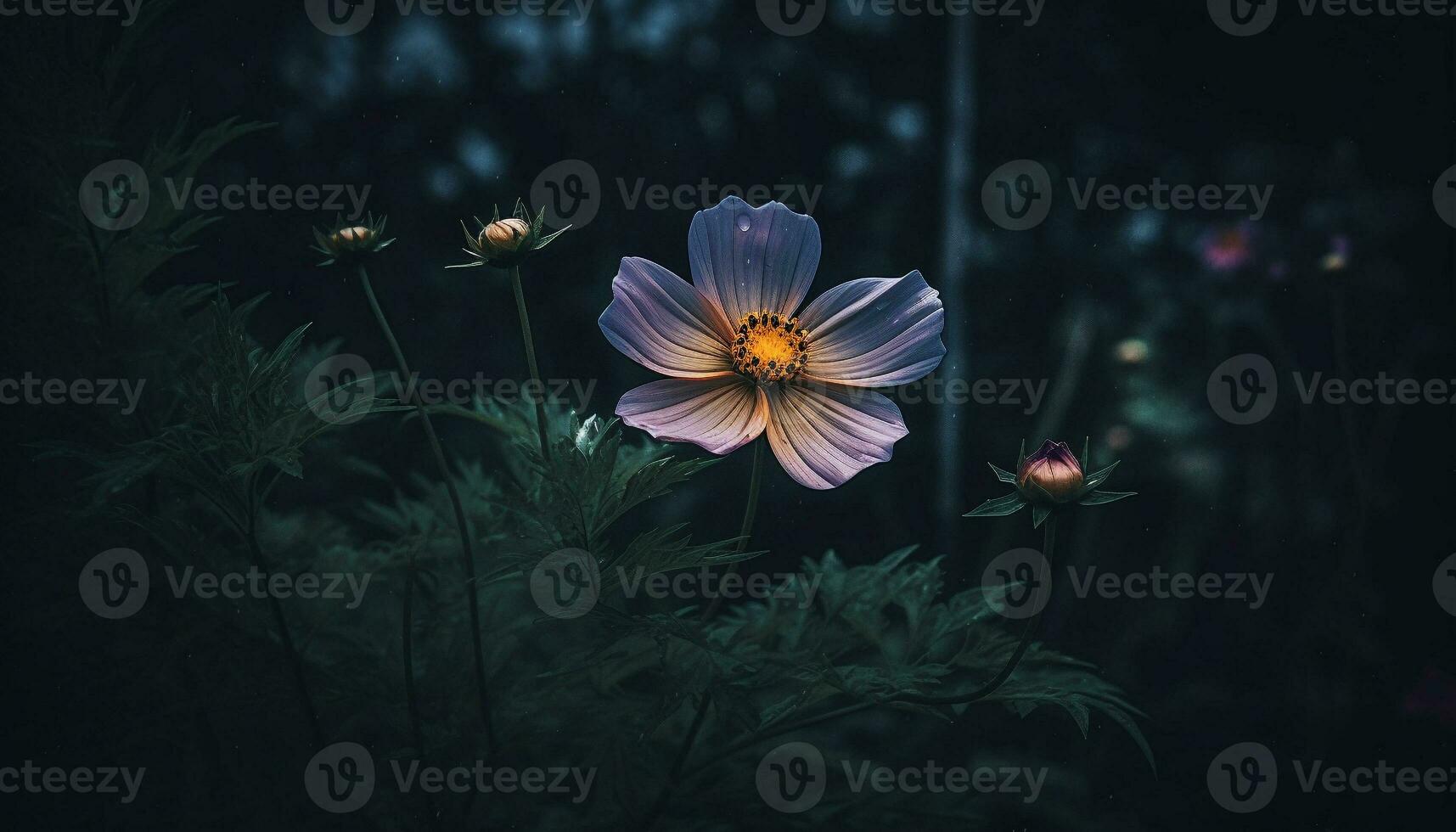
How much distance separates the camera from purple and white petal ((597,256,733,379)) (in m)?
0.62

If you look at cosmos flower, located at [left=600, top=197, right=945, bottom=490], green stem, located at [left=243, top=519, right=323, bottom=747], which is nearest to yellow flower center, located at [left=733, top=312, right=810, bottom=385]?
cosmos flower, located at [left=600, top=197, right=945, bottom=490]

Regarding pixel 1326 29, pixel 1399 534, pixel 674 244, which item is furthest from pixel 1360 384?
pixel 674 244

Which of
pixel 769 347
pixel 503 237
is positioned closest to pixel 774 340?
pixel 769 347

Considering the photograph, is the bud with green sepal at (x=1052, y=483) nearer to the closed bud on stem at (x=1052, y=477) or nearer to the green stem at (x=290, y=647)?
the closed bud on stem at (x=1052, y=477)

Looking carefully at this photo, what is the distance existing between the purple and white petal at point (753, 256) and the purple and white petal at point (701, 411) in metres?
0.06

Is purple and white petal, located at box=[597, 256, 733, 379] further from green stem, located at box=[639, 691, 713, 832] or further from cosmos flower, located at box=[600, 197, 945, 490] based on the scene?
green stem, located at box=[639, 691, 713, 832]

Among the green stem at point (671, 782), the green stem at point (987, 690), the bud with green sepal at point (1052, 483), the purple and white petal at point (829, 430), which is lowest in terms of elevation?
the green stem at point (671, 782)

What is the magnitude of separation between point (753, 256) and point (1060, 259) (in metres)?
0.70

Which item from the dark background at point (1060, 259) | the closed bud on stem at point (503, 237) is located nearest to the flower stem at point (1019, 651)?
the closed bud on stem at point (503, 237)

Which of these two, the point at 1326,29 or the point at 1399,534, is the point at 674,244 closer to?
the point at 1326,29

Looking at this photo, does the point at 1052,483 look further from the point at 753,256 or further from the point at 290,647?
the point at 290,647

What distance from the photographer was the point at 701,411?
65 cm

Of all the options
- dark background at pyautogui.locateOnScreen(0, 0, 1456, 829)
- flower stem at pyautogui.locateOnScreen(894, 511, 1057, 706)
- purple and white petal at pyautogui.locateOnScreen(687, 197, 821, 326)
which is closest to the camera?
flower stem at pyautogui.locateOnScreen(894, 511, 1057, 706)

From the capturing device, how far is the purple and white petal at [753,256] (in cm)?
66
